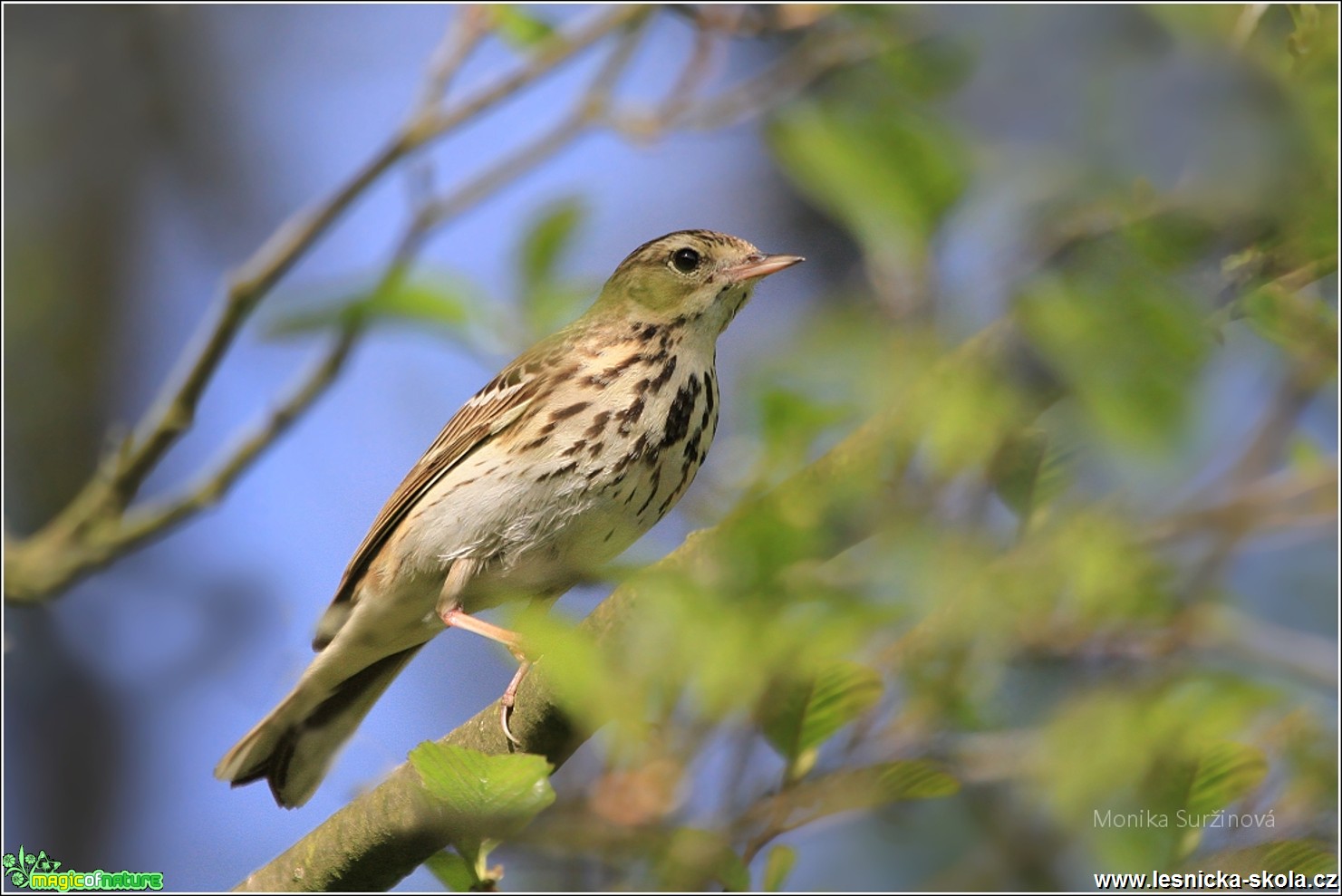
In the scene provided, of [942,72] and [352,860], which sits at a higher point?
[942,72]

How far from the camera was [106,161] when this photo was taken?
791 cm

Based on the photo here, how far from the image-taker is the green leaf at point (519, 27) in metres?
3.97

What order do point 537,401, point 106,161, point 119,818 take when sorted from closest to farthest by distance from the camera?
point 537,401 → point 119,818 → point 106,161

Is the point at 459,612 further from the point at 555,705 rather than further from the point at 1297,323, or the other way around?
the point at 1297,323

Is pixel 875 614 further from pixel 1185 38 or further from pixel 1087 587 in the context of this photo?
pixel 1185 38

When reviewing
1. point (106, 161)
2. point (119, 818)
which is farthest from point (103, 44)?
point (119, 818)

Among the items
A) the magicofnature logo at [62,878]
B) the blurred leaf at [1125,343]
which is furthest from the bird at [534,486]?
the blurred leaf at [1125,343]

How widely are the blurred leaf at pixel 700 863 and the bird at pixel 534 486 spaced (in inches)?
51.3

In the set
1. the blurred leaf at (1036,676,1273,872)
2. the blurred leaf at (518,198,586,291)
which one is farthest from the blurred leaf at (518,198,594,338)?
the blurred leaf at (1036,676,1273,872)

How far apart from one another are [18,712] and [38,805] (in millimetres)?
512

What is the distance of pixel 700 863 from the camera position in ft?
8.97

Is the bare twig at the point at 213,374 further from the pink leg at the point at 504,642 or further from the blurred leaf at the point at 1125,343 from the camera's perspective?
the blurred leaf at the point at 1125,343

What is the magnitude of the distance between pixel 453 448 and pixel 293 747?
1054mm

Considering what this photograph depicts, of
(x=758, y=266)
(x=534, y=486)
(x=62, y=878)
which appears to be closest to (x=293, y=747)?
(x=62, y=878)
